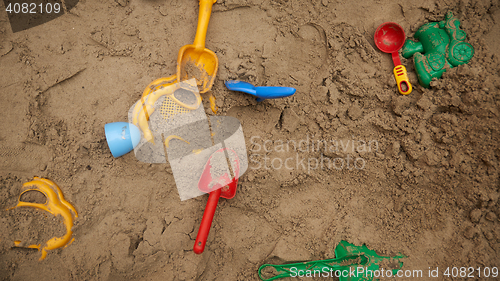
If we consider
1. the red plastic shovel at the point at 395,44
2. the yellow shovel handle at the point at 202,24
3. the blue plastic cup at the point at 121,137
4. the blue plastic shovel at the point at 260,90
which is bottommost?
the blue plastic cup at the point at 121,137

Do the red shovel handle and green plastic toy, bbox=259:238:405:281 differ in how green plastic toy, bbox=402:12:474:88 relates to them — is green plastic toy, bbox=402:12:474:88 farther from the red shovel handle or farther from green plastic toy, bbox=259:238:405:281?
the red shovel handle

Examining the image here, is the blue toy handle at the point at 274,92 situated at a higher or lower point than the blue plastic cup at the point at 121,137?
Result: higher

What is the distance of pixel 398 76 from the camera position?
1197 mm

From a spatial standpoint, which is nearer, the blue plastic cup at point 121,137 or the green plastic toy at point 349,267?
the blue plastic cup at point 121,137

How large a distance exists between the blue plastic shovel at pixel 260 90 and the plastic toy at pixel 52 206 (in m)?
0.85

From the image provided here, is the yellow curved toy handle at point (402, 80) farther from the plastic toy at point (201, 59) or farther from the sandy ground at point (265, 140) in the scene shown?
the plastic toy at point (201, 59)

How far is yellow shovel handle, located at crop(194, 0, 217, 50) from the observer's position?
1.15 metres

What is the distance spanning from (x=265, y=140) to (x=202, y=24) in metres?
0.59

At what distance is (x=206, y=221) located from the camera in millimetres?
1109

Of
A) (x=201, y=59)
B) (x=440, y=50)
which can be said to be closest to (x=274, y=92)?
(x=201, y=59)

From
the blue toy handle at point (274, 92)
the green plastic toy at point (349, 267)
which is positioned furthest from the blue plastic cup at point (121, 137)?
the green plastic toy at point (349, 267)

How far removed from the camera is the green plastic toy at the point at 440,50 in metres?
1.13

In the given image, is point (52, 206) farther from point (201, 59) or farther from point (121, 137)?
point (201, 59)

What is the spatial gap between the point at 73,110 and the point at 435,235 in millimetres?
1694
